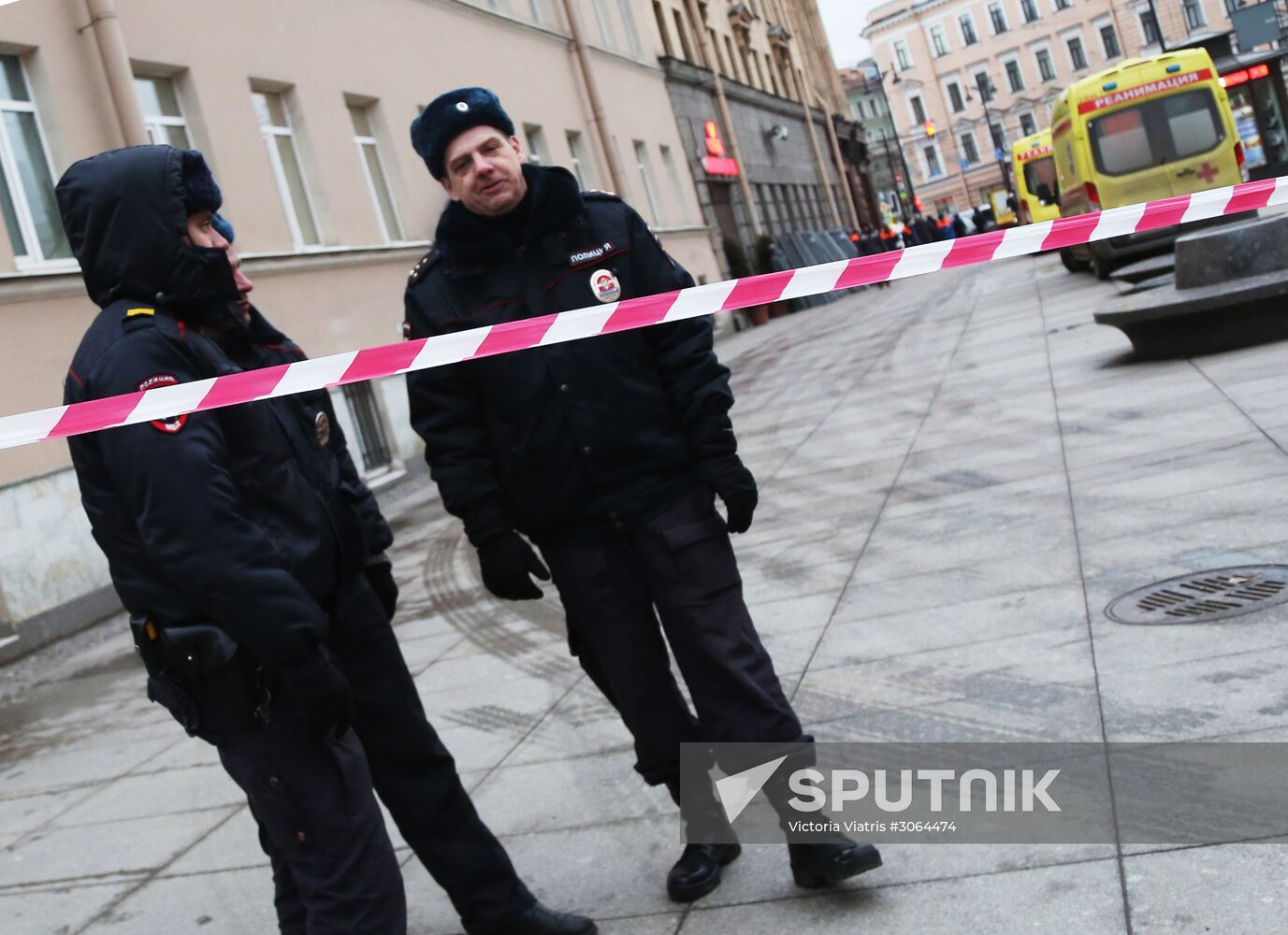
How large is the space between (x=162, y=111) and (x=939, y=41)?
8162cm

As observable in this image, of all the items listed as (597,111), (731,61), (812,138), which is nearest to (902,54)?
(812,138)

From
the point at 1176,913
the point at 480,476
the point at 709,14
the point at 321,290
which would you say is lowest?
the point at 1176,913

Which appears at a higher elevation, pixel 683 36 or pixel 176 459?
pixel 683 36

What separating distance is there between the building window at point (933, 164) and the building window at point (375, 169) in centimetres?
8154

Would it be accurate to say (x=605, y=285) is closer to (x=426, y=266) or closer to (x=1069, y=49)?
(x=426, y=266)

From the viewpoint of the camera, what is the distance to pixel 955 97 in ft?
297

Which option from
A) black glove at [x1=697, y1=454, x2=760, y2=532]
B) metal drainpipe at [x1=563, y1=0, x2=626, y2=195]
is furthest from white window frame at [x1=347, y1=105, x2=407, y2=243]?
black glove at [x1=697, y1=454, x2=760, y2=532]

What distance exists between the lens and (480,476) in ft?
11.4

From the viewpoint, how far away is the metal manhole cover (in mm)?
4602

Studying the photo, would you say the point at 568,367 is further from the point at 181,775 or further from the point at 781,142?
the point at 781,142

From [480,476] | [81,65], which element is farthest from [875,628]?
[81,65]

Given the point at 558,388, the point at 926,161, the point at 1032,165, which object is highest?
the point at 926,161

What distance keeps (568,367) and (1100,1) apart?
87461 mm

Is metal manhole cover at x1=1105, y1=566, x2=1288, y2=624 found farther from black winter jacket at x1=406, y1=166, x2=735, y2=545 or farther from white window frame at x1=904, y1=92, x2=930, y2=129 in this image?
white window frame at x1=904, y1=92, x2=930, y2=129
